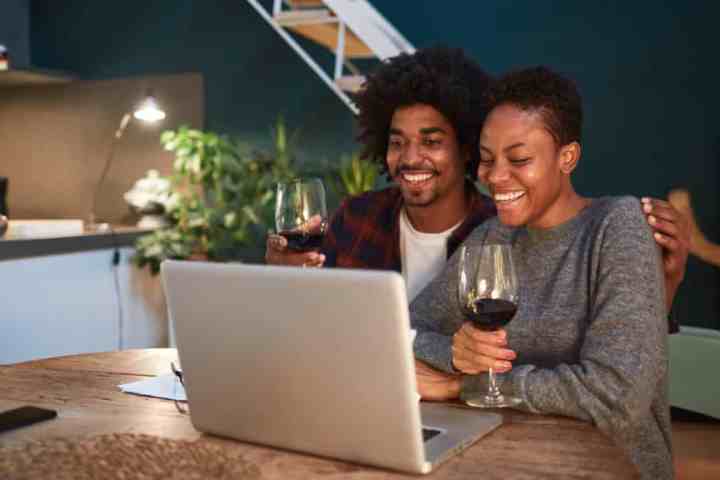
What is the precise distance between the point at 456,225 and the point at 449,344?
0.81 m

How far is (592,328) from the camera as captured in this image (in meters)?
1.49

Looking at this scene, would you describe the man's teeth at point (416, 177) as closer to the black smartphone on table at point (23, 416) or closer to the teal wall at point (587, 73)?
the black smartphone on table at point (23, 416)

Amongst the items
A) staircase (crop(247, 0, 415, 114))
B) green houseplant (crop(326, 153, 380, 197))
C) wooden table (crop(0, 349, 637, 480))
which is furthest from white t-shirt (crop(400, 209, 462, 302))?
green houseplant (crop(326, 153, 380, 197))

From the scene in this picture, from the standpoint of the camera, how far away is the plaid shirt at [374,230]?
7.91 ft

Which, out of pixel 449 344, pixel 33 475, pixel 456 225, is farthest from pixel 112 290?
pixel 33 475

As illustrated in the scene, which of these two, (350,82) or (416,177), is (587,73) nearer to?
(350,82)

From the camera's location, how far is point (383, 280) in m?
1.00

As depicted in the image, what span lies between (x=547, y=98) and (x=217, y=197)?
369 cm

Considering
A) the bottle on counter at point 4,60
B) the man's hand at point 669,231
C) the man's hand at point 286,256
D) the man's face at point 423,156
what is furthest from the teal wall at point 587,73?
the man's hand at point 669,231

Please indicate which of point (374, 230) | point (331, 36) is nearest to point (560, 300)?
point (374, 230)

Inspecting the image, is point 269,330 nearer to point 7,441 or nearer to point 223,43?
point 7,441

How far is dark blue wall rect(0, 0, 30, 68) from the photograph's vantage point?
607 centimetres

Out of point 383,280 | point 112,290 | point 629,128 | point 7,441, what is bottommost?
point 112,290

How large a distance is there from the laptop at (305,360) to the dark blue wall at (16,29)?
545 cm
